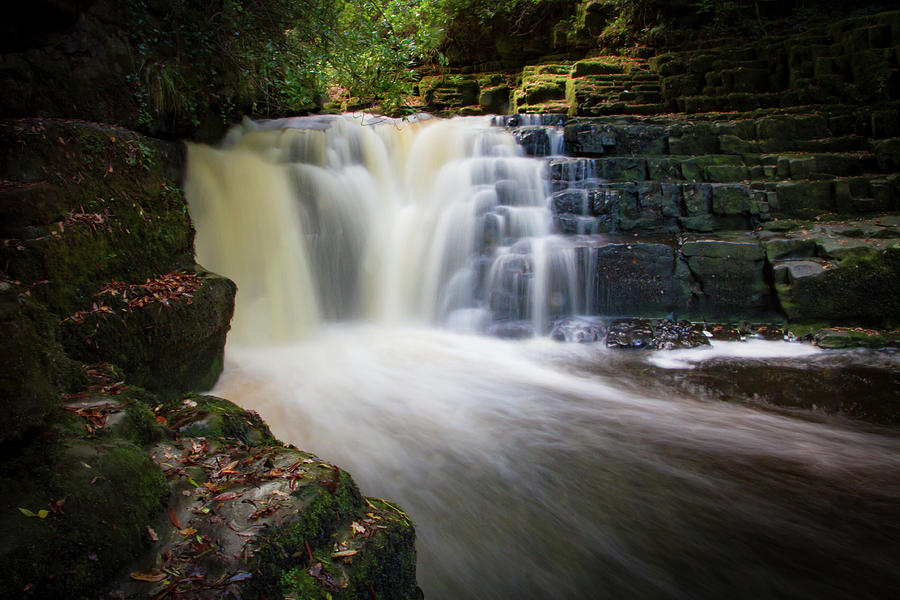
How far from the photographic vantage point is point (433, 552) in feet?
9.70

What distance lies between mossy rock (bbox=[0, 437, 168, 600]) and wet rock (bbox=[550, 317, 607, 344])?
5852 mm

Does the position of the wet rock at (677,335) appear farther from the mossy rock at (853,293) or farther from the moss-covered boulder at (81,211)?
the moss-covered boulder at (81,211)

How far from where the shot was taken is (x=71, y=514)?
5.26 ft

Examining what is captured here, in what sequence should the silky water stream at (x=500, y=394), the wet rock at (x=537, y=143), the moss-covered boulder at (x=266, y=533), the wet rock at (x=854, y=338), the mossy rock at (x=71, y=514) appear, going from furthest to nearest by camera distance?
the wet rock at (x=537, y=143)
the wet rock at (x=854, y=338)
the silky water stream at (x=500, y=394)
the moss-covered boulder at (x=266, y=533)
the mossy rock at (x=71, y=514)

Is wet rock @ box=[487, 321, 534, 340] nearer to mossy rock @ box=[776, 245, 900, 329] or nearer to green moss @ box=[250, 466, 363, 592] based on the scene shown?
mossy rock @ box=[776, 245, 900, 329]

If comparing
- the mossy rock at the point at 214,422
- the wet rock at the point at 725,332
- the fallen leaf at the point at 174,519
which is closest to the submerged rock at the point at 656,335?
the wet rock at the point at 725,332

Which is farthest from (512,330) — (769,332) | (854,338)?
(854,338)

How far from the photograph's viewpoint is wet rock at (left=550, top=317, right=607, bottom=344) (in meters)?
6.98

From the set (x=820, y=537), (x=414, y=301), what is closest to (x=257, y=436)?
(x=820, y=537)

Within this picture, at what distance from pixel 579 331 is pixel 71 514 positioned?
6293 mm

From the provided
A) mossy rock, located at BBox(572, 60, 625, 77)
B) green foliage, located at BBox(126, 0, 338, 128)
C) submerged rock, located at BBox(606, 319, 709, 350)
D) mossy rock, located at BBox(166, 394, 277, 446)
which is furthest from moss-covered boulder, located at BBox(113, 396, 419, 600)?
mossy rock, located at BBox(572, 60, 625, 77)

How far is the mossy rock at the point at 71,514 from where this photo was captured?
4.84ft

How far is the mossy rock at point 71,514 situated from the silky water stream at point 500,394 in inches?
62.3

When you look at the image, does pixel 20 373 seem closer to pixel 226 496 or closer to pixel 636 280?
pixel 226 496
